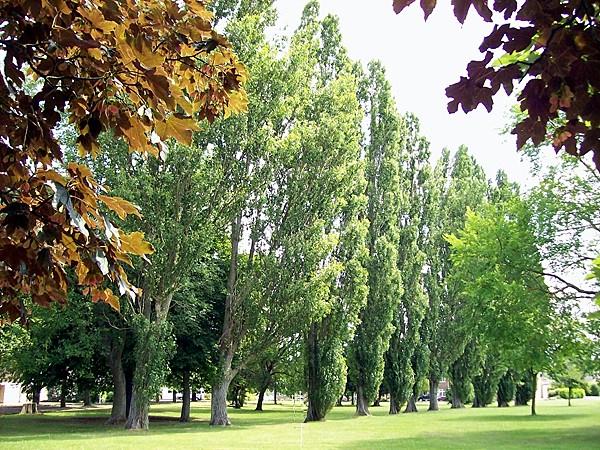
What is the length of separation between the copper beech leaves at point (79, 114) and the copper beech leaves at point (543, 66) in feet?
3.16

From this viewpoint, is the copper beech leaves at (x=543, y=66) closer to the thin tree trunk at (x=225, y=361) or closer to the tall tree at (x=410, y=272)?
the thin tree trunk at (x=225, y=361)

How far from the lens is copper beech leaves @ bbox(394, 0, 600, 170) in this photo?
1.61 metres

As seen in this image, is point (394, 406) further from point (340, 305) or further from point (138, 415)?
point (138, 415)

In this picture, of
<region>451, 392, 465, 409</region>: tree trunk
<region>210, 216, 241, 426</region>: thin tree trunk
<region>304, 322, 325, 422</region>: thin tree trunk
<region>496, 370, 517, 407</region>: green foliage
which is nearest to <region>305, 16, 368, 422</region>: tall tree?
<region>304, 322, 325, 422</region>: thin tree trunk

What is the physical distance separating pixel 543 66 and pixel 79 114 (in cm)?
163

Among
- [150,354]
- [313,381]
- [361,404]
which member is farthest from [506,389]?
[150,354]

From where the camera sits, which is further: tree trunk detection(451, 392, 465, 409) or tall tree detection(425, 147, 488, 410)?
tree trunk detection(451, 392, 465, 409)

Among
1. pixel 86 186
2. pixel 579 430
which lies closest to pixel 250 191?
pixel 579 430

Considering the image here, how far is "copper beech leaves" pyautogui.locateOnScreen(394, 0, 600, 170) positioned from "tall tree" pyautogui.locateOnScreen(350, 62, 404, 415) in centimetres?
2953

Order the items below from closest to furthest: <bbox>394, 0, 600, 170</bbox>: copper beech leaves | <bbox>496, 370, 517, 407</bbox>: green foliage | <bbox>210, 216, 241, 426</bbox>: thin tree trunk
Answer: <bbox>394, 0, 600, 170</bbox>: copper beech leaves → <bbox>210, 216, 241, 426</bbox>: thin tree trunk → <bbox>496, 370, 517, 407</bbox>: green foliage

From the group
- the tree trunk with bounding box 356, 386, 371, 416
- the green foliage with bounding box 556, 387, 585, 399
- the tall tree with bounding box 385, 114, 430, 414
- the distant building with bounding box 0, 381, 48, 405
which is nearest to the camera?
the tree trunk with bounding box 356, 386, 371, 416

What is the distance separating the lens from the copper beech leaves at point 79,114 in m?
2.03

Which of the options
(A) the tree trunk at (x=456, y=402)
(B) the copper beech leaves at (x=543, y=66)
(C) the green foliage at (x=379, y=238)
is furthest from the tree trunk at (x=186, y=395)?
(B) the copper beech leaves at (x=543, y=66)

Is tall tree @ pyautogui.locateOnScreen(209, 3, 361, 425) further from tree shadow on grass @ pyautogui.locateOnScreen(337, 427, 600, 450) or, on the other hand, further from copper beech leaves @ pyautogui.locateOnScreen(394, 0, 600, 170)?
copper beech leaves @ pyautogui.locateOnScreen(394, 0, 600, 170)
